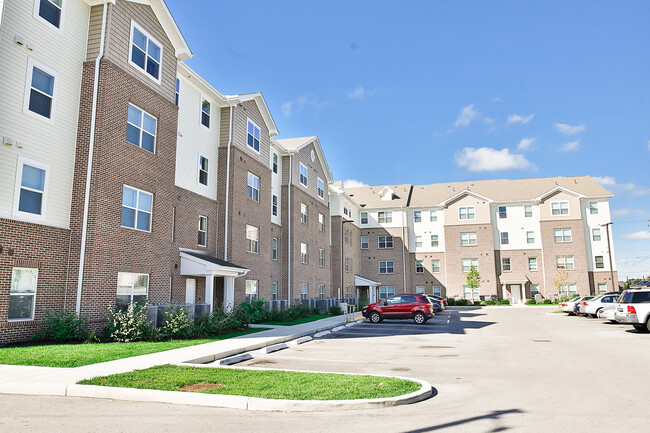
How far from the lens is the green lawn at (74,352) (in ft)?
34.8

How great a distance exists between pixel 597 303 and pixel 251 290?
72.0 ft

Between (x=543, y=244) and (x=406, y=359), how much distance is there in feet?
147

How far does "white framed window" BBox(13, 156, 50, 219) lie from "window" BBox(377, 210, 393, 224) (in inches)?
1807

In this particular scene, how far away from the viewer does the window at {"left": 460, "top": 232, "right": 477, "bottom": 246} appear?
54.2m

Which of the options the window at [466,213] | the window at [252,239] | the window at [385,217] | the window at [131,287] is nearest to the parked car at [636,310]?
the window at [252,239]

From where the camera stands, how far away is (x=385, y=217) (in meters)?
58.0

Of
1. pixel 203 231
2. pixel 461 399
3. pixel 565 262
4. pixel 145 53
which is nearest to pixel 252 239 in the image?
pixel 203 231

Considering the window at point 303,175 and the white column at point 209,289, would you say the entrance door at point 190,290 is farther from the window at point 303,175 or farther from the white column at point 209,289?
the window at point 303,175

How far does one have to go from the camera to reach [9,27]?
45.4 feet

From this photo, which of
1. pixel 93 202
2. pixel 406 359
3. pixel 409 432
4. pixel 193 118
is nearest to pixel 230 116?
pixel 193 118

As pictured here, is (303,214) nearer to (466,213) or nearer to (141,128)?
(141,128)

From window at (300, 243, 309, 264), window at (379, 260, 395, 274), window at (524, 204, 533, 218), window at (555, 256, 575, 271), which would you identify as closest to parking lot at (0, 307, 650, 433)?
window at (300, 243, 309, 264)

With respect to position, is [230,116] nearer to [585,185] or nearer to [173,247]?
[173,247]

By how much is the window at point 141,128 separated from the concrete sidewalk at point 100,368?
27.4 ft
